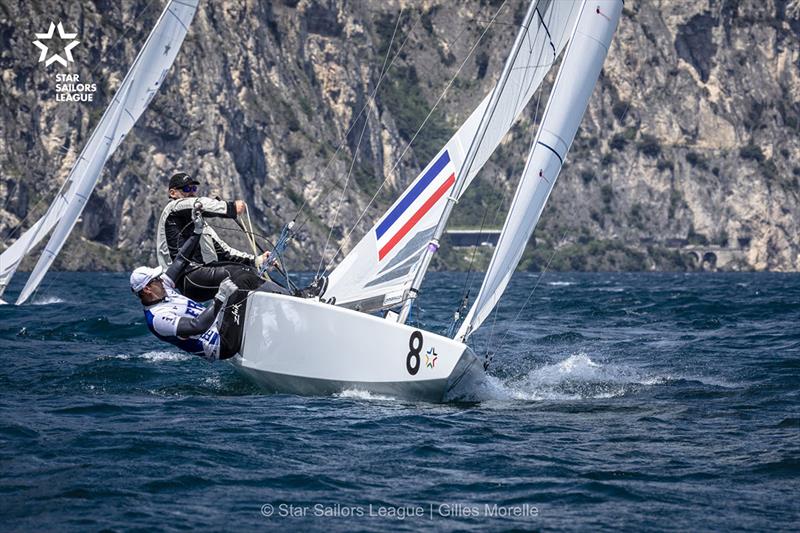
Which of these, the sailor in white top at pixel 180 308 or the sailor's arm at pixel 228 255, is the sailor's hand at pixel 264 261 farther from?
the sailor in white top at pixel 180 308

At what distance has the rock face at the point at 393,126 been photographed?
90562 mm

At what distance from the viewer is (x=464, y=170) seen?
11.4 m

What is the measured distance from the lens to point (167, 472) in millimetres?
7715

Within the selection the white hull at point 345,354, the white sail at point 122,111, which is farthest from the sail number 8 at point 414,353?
the white sail at point 122,111

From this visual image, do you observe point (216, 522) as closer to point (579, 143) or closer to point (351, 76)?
point (351, 76)

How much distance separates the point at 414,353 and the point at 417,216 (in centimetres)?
207

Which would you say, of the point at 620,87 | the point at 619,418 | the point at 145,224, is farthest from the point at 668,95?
the point at 619,418

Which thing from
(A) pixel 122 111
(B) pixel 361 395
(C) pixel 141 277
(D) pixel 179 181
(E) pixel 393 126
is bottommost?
(B) pixel 361 395

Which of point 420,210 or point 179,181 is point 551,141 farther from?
point 179,181

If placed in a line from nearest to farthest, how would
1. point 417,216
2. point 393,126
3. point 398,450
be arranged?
1. point 398,450
2. point 417,216
3. point 393,126

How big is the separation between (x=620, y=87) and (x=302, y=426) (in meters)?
154

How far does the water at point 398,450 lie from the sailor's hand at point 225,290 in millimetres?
1015

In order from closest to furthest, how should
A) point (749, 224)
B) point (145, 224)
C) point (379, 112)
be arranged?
point (145, 224) < point (379, 112) < point (749, 224)

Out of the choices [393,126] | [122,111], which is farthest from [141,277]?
[393,126]
